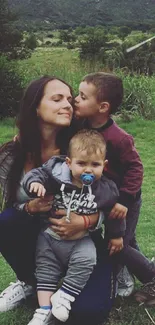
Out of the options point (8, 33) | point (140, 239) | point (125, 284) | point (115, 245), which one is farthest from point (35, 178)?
point (8, 33)

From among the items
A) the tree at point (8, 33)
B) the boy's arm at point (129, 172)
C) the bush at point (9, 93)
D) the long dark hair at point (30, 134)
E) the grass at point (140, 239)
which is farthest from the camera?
the tree at point (8, 33)

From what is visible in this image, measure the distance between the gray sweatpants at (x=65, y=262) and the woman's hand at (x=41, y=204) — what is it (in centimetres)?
15

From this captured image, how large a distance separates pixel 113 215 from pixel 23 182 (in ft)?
1.55

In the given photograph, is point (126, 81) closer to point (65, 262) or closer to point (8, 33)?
point (65, 262)

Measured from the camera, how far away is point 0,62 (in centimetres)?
1437

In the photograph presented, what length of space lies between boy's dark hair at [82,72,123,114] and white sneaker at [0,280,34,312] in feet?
3.77

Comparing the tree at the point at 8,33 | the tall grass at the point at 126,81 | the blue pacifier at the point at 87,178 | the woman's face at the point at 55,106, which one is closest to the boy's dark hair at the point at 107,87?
the woman's face at the point at 55,106

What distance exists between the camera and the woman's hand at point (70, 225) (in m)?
3.07

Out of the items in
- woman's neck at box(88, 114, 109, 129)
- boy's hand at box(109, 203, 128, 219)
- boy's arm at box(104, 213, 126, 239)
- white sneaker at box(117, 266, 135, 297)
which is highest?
woman's neck at box(88, 114, 109, 129)

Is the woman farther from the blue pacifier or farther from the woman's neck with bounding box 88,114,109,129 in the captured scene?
the blue pacifier

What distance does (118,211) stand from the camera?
10.1 ft

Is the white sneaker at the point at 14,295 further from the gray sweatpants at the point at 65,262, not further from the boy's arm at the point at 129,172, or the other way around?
the boy's arm at the point at 129,172

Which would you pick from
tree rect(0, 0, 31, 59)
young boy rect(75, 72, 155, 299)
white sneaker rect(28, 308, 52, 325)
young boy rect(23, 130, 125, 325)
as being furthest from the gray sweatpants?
tree rect(0, 0, 31, 59)

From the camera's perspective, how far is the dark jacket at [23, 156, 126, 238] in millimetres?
3039
